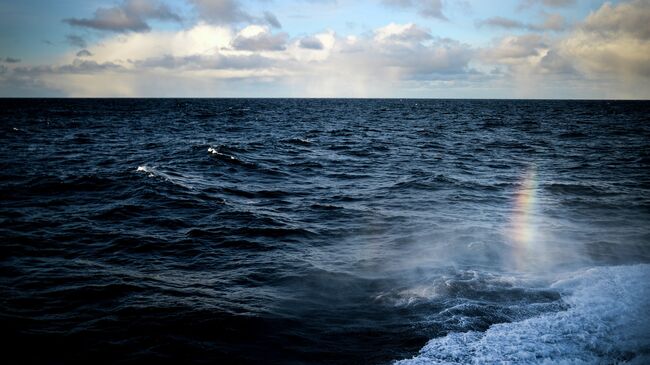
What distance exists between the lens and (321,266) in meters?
10.8

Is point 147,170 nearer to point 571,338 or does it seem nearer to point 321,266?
point 321,266

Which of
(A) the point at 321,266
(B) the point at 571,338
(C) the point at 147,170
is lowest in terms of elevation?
(A) the point at 321,266

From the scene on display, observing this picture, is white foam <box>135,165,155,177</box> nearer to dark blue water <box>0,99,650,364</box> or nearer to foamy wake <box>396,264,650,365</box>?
dark blue water <box>0,99,650,364</box>

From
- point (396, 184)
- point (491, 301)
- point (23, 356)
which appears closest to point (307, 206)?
point (396, 184)

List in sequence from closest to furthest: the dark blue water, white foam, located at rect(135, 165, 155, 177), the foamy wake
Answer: the foamy wake
the dark blue water
white foam, located at rect(135, 165, 155, 177)

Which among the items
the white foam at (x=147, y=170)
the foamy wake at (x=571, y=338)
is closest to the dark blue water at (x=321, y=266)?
the foamy wake at (x=571, y=338)

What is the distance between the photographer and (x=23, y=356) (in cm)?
674

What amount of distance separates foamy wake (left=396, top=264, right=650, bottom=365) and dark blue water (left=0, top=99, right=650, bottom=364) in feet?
0.11

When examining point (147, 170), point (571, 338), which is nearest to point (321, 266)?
point (571, 338)

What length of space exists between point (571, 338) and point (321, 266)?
5798mm

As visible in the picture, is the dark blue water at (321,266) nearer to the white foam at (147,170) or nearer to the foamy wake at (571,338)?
the foamy wake at (571,338)

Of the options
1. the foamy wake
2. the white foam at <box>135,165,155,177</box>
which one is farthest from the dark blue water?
the white foam at <box>135,165,155,177</box>

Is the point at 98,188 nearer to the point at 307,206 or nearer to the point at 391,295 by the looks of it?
the point at 307,206

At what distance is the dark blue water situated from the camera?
Result: 23.1 feet
